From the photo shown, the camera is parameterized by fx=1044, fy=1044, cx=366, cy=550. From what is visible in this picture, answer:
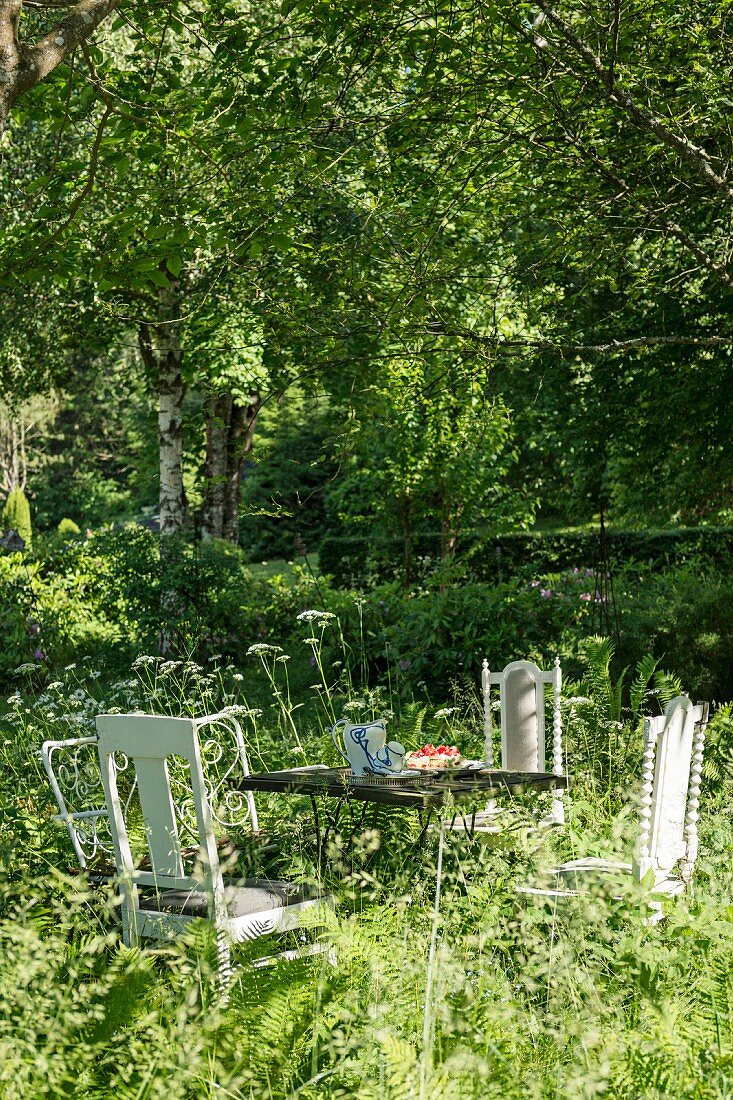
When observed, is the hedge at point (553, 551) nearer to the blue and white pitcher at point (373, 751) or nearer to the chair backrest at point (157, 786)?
the blue and white pitcher at point (373, 751)

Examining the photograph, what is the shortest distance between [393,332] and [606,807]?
8.64 ft

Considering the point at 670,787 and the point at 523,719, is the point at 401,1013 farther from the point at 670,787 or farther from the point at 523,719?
the point at 523,719

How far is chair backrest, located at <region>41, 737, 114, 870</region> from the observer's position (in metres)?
4.21

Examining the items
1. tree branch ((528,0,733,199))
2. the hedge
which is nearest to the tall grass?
tree branch ((528,0,733,199))

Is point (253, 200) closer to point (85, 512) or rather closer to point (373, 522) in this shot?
point (373, 522)

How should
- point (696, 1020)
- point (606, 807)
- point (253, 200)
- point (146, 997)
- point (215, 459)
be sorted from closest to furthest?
point (696, 1020) < point (146, 997) < point (606, 807) < point (253, 200) < point (215, 459)

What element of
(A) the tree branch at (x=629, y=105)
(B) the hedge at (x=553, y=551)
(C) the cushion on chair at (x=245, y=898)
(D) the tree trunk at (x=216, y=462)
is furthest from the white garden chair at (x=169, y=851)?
(B) the hedge at (x=553, y=551)

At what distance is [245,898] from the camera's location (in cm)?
365

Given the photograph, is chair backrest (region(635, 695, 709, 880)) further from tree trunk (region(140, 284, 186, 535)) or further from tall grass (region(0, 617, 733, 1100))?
tree trunk (region(140, 284, 186, 535))

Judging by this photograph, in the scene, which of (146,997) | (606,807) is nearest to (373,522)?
(606,807)

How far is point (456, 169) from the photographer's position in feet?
20.4

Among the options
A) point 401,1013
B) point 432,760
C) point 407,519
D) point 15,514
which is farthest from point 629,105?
point 15,514

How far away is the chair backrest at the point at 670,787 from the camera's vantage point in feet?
11.6

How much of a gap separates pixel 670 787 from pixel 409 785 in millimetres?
964
